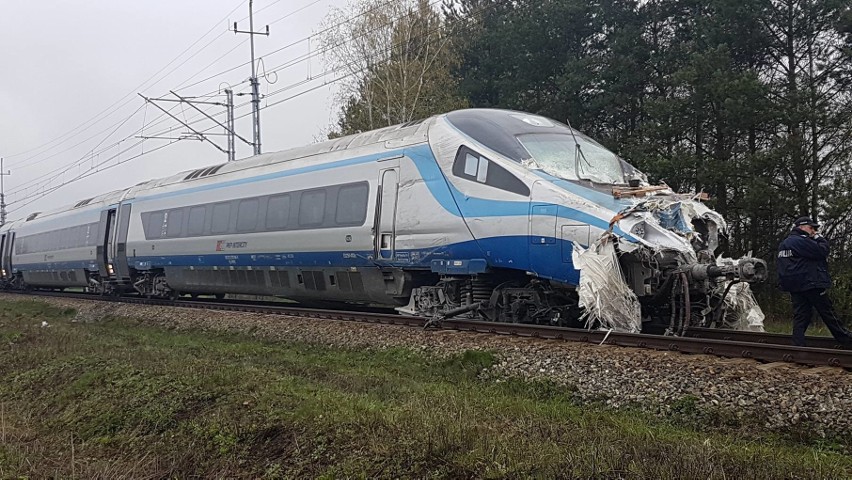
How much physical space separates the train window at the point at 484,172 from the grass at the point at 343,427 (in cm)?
264

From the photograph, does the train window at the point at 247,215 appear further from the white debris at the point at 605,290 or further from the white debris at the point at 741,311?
the white debris at the point at 741,311

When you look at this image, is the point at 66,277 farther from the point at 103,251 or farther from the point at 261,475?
the point at 261,475

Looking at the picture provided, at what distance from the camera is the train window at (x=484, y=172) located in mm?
10055

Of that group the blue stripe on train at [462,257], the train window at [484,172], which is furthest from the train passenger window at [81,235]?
the train window at [484,172]

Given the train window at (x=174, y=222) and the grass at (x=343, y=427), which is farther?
the train window at (x=174, y=222)

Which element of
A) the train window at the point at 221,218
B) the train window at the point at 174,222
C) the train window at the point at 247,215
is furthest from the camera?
the train window at the point at 174,222

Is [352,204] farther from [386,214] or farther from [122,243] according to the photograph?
[122,243]

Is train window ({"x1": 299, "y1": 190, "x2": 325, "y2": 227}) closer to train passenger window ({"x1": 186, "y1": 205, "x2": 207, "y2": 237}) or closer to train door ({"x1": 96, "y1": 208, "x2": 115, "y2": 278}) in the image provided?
train passenger window ({"x1": 186, "y1": 205, "x2": 207, "y2": 237})

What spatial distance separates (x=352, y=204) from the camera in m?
12.7

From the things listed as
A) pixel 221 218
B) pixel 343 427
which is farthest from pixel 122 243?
pixel 343 427

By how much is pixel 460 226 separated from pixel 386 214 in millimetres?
1746

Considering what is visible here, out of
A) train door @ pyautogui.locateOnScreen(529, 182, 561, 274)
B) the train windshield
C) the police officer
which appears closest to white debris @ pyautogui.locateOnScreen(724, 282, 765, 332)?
the police officer

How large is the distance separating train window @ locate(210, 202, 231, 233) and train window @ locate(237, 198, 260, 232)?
1.64 ft

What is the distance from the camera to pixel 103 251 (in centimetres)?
2203
